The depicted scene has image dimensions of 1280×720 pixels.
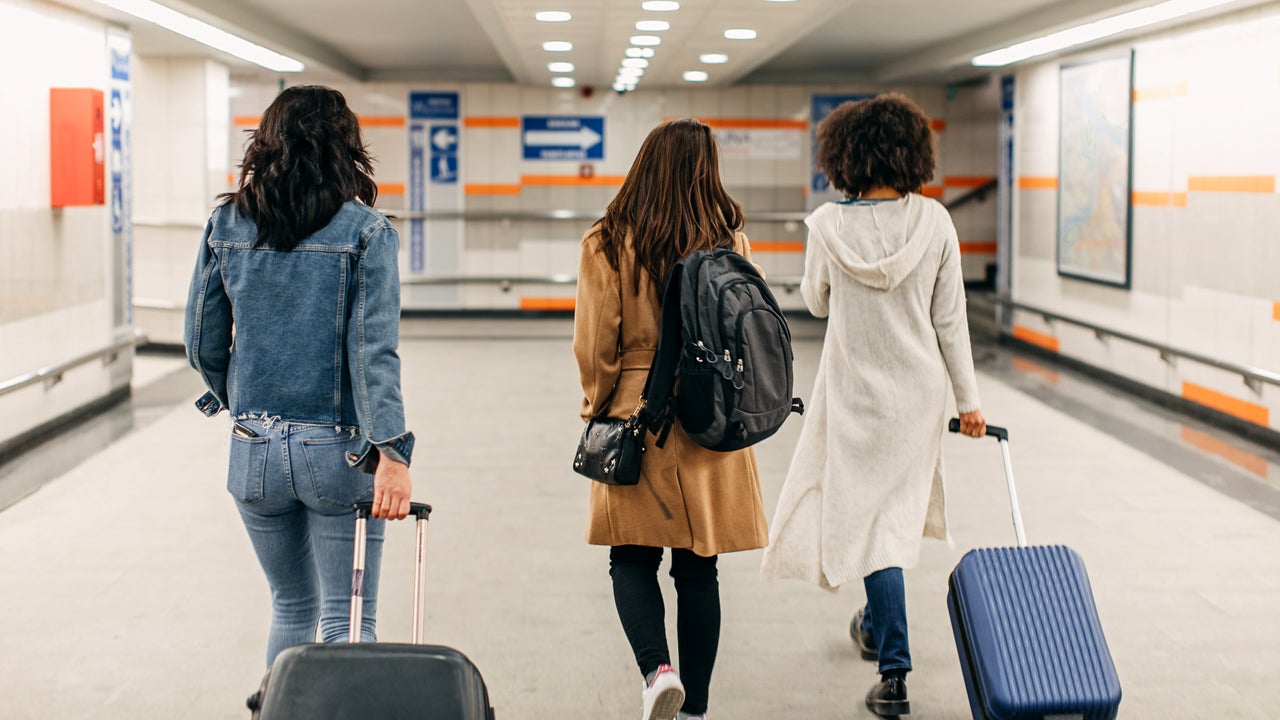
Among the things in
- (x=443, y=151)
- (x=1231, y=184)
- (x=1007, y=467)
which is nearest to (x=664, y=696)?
(x=1007, y=467)

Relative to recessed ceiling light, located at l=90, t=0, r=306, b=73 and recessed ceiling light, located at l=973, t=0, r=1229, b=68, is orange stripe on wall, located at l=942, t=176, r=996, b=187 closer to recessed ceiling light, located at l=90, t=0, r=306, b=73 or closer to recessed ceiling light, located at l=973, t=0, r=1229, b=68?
recessed ceiling light, located at l=973, t=0, r=1229, b=68

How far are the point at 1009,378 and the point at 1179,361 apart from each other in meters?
1.62

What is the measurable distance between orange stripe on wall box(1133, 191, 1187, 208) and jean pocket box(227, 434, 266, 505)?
7.67m

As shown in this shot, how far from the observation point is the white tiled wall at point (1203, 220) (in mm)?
7512

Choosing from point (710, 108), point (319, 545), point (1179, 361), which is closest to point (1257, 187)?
point (1179, 361)

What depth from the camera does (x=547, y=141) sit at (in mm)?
15039

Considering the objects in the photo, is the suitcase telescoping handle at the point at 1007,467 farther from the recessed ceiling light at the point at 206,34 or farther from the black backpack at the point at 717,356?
the recessed ceiling light at the point at 206,34

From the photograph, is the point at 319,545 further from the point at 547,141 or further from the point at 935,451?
the point at 547,141

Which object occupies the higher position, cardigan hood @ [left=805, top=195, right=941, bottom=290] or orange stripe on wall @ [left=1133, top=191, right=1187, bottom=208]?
orange stripe on wall @ [left=1133, top=191, right=1187, bottom=208]

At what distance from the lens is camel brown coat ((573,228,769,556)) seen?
2863 millimetres

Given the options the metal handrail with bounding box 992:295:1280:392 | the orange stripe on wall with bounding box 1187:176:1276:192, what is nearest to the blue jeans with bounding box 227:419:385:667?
the metal handrail with bounding box 992:295:1280:392

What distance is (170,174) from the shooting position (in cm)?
1132

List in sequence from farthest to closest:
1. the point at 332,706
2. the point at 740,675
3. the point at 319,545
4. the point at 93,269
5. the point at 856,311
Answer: the point at 93,269
the point at 740,675
the point at 856,311
the point at 319,545
the point at 332,706

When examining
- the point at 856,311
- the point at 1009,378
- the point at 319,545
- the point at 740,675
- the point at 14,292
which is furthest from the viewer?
the point at 1009,378
